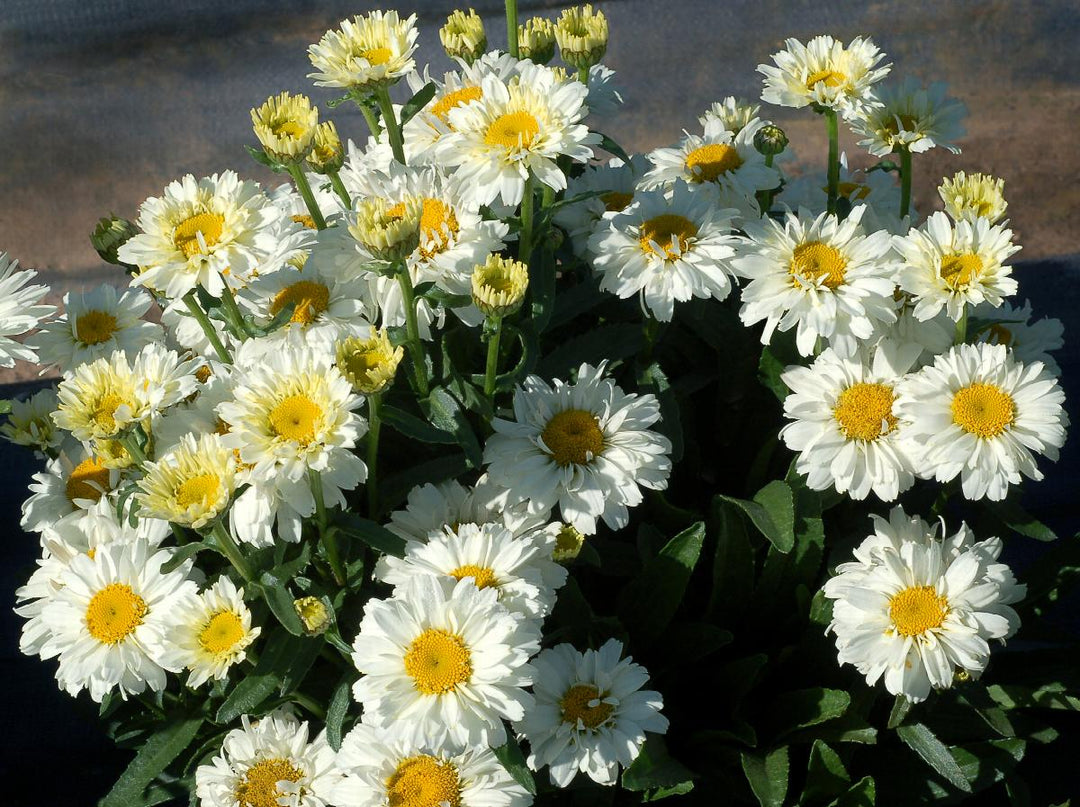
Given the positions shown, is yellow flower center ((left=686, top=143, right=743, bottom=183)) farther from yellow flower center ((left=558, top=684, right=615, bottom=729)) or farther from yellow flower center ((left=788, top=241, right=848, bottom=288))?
yellow flower center ((left=558, top=684, right=615, bottom=729))

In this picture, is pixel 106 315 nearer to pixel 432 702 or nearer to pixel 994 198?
pixel 432 702

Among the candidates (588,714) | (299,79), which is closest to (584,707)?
(588,714)

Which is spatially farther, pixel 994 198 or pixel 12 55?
pixel 12 55

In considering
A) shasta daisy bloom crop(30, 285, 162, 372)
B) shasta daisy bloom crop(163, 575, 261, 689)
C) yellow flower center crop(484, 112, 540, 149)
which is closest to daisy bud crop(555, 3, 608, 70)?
yellow flower center crop(484, 112, 540, 149)

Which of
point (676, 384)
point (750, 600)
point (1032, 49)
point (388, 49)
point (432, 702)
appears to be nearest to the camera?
point (432, 702)

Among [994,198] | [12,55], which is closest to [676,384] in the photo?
[994,198]

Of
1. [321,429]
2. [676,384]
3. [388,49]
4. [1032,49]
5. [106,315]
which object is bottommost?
[1032,49]
